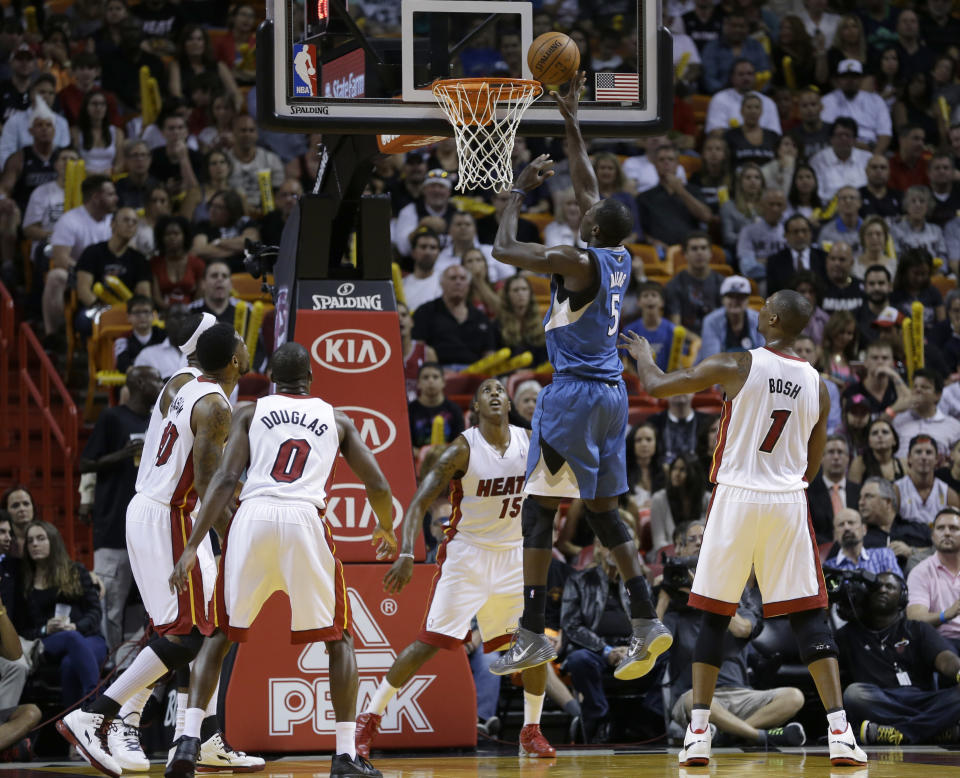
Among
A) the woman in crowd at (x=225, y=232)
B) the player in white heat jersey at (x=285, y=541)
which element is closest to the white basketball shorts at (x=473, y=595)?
the player in white heat jersey at (x=285, y=541)

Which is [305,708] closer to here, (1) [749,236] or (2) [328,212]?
(2) [328,212]

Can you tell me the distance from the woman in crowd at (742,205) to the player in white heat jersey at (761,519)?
8.19m

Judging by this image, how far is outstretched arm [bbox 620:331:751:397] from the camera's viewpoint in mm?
7566

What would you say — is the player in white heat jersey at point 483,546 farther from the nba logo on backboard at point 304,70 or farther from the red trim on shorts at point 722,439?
the nba logo on backboard at point 304,70

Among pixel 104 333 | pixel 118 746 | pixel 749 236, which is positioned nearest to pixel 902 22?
pixel 749 236

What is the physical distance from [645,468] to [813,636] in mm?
4430

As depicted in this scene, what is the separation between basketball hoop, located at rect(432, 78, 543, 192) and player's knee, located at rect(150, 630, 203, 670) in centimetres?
280

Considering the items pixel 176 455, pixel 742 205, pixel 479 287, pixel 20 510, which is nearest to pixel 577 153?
pixel 176 455

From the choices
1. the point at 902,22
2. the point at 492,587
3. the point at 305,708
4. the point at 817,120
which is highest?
the point at 902,22

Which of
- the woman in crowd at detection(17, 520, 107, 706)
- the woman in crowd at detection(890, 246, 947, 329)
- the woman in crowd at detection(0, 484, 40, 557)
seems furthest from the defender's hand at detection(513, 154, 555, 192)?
the woman in crowd at detection(890, 246, 947, 329)

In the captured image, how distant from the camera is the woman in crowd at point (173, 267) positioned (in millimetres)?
13211

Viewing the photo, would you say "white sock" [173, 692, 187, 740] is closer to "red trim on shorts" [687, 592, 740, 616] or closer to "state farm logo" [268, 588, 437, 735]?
"state farm logo" [268, 588, 437, 735]

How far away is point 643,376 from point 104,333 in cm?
639

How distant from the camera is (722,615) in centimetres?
763
